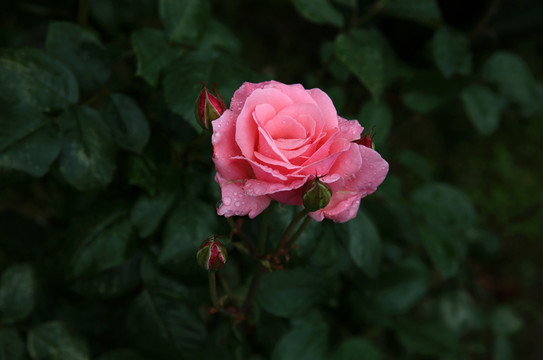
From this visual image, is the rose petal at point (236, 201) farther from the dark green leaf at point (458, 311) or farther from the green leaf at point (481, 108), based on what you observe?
the dark green leaf at point (458, 311)

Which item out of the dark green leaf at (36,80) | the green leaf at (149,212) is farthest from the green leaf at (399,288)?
the dark green leaf at (36,80)

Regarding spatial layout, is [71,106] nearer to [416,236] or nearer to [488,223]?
[416,236]

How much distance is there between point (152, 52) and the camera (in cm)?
81

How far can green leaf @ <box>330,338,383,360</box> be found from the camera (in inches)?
42.3

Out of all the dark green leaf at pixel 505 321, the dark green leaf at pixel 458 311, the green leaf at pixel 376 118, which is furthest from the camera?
the dark green leaf at pixel 505 321

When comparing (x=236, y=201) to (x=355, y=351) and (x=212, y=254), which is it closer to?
(x=212, y=254)

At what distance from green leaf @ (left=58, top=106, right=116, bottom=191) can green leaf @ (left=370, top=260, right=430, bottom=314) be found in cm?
72

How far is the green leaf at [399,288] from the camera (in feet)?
3.92

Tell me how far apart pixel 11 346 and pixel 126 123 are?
45 centimetres

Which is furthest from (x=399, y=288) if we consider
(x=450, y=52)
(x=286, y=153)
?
(x=286, y=153)

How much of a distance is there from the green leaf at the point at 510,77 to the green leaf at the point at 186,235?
0.89 metres

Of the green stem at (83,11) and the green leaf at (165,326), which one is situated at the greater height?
the green stem at (83,11)

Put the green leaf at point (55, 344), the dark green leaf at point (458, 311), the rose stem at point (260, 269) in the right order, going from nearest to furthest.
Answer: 1. the rose stem at point (260, 269)
2. the green leaf at point (55, 344)
3. the dark green leaf at point (458, 311)

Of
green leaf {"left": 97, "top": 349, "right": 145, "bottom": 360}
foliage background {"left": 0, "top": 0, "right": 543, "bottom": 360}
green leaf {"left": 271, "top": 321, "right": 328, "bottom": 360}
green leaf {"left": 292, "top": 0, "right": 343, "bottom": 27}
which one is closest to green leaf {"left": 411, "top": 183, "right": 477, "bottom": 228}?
foliage background {"left": 0, "top": 0, "right": 543, "bottom": 360}
